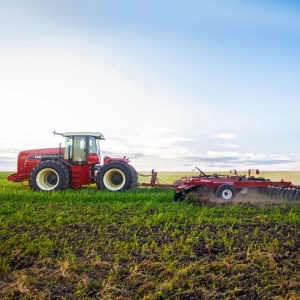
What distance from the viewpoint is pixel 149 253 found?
724cm

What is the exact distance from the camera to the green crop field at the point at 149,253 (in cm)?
578

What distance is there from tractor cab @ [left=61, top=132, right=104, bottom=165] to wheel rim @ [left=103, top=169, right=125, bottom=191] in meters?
0.97

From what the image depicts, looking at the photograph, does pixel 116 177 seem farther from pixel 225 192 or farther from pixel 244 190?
pixel 244 190

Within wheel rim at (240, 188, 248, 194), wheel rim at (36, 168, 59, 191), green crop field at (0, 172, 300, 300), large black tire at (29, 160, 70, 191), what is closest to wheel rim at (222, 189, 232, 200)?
wheel rim at (240, 188, 248, 194)

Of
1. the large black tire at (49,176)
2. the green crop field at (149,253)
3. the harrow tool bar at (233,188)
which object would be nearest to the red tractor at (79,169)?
the large black tire at (49,176)

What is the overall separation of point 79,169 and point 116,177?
1.63 m

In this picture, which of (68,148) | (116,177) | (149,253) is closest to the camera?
(149,253)

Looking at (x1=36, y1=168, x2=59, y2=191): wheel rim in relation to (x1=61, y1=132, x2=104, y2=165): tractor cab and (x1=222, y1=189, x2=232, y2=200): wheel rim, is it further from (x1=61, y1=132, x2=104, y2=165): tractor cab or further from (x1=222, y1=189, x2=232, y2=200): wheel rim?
(x1=222, y1=189, x2=232, y2=200): wheel rim

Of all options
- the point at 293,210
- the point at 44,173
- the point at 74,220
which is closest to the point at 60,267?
the point at 74,220

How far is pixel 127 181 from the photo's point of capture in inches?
624

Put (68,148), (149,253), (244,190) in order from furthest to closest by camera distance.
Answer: (68,148), (244,190), (149,253)

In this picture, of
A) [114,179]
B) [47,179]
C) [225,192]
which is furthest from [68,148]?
[225,192]

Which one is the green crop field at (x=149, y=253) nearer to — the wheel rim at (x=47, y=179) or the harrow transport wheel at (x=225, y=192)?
the harrow transport wheel at (x=225, y=192)

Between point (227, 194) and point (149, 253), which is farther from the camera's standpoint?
point (227, 194)
